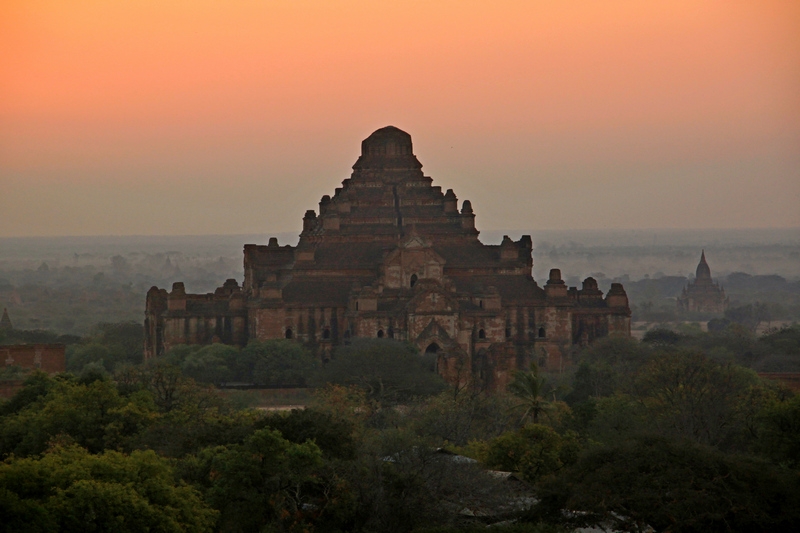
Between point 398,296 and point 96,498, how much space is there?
55.4 metres

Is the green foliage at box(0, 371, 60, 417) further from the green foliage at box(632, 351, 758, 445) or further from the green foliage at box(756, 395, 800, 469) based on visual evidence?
the green foliage at box(756, 395, 800, 469)

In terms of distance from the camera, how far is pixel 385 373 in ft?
261

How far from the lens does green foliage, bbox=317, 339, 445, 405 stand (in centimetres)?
7725

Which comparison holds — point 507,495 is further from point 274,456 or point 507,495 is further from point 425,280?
point 425,280

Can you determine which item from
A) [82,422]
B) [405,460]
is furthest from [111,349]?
[405,460]

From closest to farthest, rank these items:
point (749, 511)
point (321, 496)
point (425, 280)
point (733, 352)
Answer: point (749, 511)
point (321, 496)
point (425, 280)
point (733, 352)

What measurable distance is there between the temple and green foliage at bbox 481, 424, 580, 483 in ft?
108

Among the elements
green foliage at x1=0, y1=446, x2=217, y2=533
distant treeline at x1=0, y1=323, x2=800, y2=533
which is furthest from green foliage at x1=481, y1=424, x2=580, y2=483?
green foliage at x1=0, y1=446, x2=217, y2=533

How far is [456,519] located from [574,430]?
18283 millimetres

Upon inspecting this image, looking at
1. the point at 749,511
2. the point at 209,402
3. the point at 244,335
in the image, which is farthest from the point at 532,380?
the point at 244,335

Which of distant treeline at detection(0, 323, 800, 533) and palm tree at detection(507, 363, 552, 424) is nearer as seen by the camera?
distant treeline at detection(0, 323, 800, 533)

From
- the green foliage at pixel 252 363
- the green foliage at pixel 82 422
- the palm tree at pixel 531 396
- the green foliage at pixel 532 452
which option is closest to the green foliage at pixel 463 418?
the palm tree at pixel 531 396

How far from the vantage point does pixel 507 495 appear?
154 feet

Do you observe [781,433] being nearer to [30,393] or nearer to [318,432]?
[318,432]
